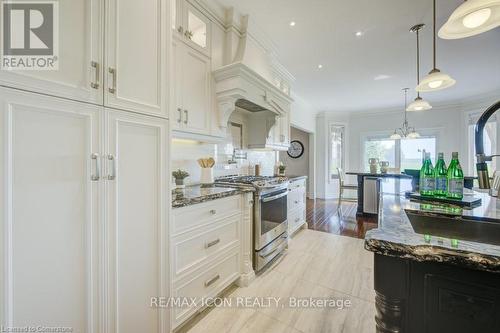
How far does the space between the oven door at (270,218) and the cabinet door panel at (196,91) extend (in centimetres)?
97

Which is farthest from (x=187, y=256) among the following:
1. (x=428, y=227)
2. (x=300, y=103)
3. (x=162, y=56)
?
(x=300, y=103)

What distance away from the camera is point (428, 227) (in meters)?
1.04

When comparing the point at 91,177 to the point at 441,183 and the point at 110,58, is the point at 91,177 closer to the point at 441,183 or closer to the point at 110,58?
the point at 110,58

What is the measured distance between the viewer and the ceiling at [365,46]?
7.75ft

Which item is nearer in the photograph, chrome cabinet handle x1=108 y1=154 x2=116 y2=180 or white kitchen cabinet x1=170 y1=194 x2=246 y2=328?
chrome cabinet handle x1=108 y1=154 x2=116 y2=180

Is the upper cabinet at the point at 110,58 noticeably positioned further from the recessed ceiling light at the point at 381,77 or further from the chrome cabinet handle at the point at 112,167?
the recessed ceiling light at the point at 381,77

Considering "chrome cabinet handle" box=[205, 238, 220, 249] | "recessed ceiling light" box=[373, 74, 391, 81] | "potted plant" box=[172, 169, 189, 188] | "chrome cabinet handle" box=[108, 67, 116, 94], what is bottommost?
"chrome cabinet handle" box=[205, 238, 220, 249]

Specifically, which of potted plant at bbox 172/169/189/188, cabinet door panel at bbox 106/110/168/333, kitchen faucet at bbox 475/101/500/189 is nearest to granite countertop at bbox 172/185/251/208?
cabinet door panel at bbox 106/110/168/333

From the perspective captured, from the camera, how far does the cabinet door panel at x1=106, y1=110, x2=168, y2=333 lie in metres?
1.09

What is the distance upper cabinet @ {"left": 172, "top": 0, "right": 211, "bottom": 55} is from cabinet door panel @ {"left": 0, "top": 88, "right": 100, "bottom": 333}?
4.43 feet

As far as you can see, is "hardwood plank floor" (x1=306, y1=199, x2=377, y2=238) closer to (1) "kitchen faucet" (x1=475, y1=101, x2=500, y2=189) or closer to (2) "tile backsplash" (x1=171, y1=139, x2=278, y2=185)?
(2) "tile backsplash" (x1=171, y1=139, x2=278, y2=185)

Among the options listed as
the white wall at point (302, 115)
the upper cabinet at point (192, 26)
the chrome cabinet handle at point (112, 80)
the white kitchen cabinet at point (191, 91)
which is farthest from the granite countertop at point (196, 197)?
the white wall at point (302, 115)

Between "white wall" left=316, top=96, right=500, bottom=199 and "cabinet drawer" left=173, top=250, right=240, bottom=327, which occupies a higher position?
"white wall" left=316, top=96, right=500, bottom=199

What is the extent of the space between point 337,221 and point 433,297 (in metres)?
4.13
